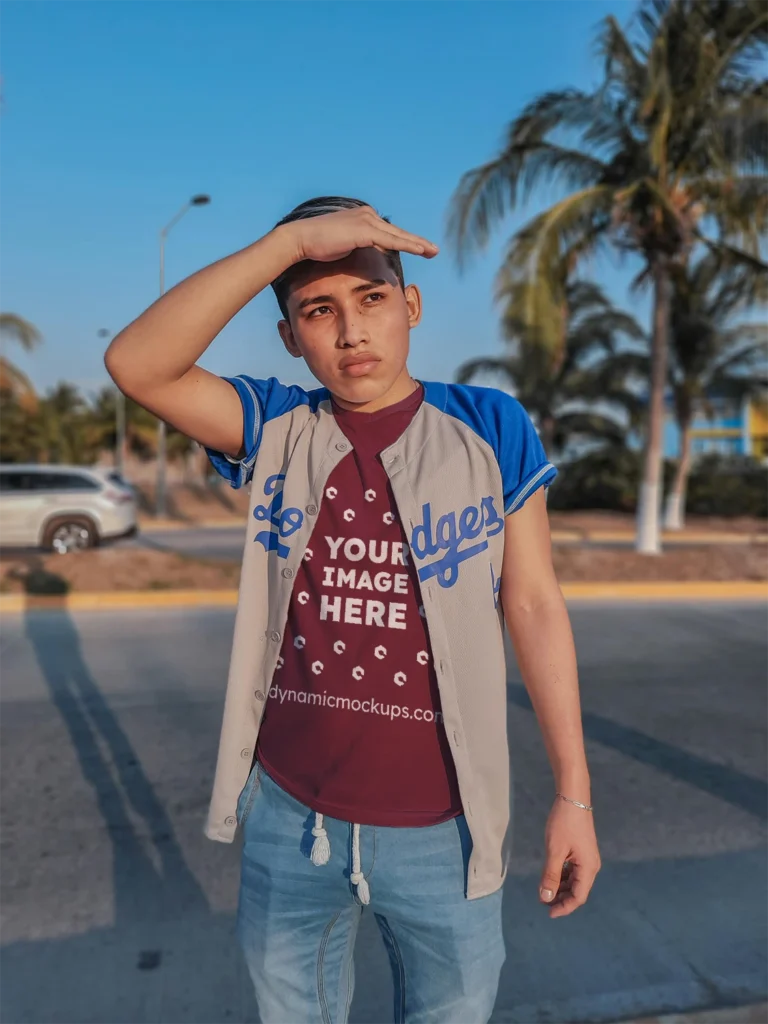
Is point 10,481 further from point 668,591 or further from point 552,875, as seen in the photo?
point 552,875

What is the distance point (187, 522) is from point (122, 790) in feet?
64.8

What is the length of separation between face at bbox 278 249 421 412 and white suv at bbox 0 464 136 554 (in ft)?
42.6

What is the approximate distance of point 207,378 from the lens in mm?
1483

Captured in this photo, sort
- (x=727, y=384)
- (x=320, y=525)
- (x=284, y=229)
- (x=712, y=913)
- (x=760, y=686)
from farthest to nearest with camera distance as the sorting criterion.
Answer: (x=727, y=384) < (x=760, y=686) < (x=712, y=913) < (x=320, y=525) < (x=284, y=229)

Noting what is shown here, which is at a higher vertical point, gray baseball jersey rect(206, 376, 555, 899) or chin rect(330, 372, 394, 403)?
chin rect(330, 372, 394, 403)

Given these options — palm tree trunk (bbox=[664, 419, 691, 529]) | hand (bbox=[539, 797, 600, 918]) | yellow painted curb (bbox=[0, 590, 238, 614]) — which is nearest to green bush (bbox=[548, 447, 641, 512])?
palm tree trunk (bbox=[664, 419, 691, 529])

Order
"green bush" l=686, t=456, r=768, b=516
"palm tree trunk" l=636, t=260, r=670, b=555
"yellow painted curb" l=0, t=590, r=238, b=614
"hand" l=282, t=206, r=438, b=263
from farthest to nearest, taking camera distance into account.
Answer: "green bush" l=686, t=456, r=768, b=516
"palm tree trunk" l=636, t=260, r=670, b=555
"yellow painted curb" l=0, t=590, r=238, b=614
"hand" l=282, t=206, r=438, b=263

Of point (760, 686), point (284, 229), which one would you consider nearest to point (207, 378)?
point (284, 229)

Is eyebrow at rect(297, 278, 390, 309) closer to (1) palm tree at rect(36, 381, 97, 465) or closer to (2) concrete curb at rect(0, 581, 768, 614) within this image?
(2) concrete curb at rect(0, 581, 768, 614)

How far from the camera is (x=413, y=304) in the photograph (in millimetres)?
1562

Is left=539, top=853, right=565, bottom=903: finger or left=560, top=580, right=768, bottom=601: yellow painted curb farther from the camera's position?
left=560, top=580, right=768, bottom=601: yellow painted curb

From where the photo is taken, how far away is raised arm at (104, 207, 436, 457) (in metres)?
1.32

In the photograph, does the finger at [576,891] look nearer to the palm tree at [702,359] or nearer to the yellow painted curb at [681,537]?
the yellow painted curb at [681,537]

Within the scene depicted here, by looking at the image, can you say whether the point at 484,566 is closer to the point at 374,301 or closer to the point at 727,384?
the point at 374,301
